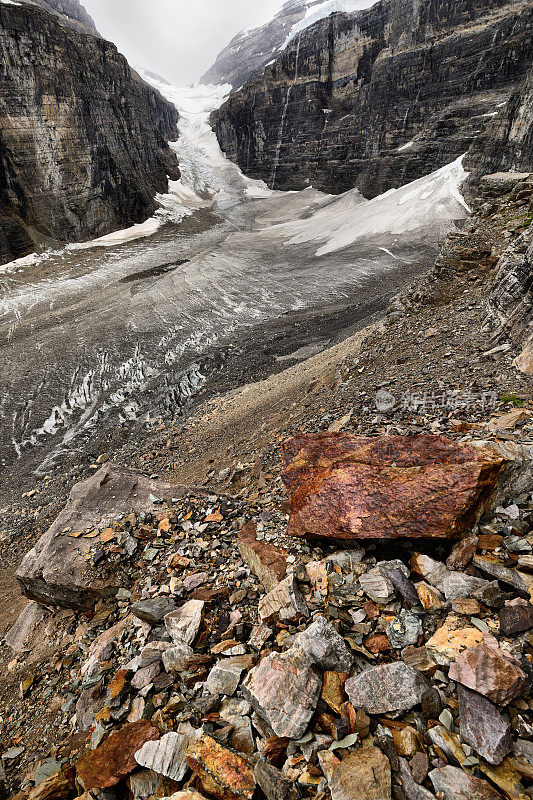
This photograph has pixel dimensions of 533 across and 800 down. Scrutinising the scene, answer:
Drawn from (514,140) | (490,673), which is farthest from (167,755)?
(514,140)

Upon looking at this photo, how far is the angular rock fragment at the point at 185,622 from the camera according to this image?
10.9ft

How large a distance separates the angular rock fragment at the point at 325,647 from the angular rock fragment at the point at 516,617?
1009 mm

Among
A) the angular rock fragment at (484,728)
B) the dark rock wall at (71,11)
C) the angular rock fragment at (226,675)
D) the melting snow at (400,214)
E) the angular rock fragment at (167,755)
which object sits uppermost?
the dark rock wall at (71,11)

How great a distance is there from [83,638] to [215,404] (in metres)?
9.27

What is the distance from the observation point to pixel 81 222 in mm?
35969

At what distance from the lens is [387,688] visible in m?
2.35

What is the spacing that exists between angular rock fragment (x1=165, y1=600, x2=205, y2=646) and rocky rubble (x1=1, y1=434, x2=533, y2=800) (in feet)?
0.07

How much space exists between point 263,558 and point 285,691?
137 cm

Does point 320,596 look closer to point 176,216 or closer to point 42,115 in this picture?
point 42,115

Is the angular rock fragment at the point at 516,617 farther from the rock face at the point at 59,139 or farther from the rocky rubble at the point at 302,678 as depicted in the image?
the rock face at the point at 59,139

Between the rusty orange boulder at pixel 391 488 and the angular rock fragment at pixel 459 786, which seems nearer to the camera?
the angular rock fragment at pixel 459 786

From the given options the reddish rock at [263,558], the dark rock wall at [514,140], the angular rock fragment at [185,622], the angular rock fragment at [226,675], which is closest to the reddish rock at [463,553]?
the reddish rock at [263,558]

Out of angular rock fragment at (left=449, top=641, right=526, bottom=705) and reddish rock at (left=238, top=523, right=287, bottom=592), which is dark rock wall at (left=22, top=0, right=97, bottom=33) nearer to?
reddish rock at (left=238, top=523, right=287, bottom=592)

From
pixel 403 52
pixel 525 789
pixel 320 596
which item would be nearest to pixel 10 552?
pixel 320 596
